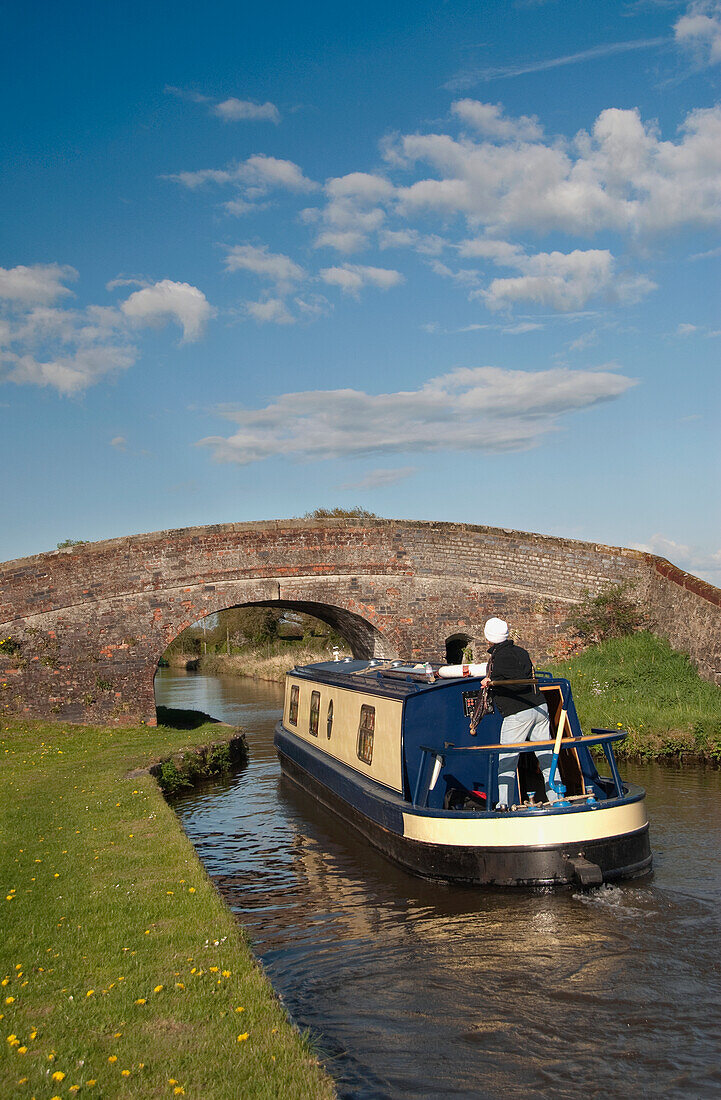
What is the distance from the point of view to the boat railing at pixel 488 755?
6.62 m

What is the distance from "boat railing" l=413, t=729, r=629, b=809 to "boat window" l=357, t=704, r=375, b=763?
1.41 m

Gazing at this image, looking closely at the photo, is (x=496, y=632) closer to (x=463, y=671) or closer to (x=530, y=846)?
(x=463, y=671)

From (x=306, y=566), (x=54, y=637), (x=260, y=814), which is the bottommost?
(x=260, y=814)

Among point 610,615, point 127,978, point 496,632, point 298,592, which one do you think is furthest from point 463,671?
point 610,615

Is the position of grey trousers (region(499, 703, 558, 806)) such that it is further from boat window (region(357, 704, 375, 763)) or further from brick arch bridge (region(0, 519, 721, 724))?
brick arch bridge (region(0, 519, 721, 724))

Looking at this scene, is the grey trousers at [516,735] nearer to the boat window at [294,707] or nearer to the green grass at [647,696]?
the green grass at [647,696]

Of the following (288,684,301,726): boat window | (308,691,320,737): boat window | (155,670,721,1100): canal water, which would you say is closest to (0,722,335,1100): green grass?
(155,670,721,1100): canal water

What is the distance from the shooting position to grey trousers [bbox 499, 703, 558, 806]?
688 cm

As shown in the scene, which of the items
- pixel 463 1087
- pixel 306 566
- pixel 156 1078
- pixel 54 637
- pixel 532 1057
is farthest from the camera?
pixel 306 566

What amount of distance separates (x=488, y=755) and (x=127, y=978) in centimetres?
349

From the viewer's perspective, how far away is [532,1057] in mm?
4141

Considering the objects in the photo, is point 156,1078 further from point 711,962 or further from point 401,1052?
point 711,962

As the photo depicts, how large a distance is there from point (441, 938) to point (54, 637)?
11.1 m

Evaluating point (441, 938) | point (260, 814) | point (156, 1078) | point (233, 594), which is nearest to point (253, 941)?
point (441, 938)
